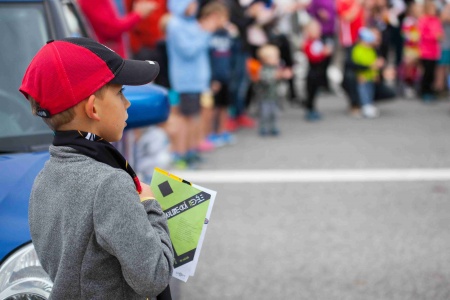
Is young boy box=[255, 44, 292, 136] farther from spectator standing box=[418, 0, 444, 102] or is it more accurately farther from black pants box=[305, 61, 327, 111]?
spectator standing box=[418, 0, 444, 102]

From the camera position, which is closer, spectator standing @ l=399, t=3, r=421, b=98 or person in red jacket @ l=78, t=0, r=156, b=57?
person in red jacket @ l=78, t=0, r=156, b=57

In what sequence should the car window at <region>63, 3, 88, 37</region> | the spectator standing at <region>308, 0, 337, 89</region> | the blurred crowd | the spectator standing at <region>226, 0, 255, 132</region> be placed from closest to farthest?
the car window at <region>63, 3, 88, 37</region> → the blurred crowd → the spectator standing at <region>226, 0, 255, 132</region> → the spectator standing at <region>308, 0, 337, 89</region>

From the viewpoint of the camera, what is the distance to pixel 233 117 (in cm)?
942

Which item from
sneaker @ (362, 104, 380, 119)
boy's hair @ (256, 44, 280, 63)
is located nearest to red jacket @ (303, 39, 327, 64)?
sneaker @ (362, 104, 380, 119)

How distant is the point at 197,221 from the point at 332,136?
6747 mm

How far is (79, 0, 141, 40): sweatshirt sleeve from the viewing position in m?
5.87

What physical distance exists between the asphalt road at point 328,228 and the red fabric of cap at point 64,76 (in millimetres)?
1951

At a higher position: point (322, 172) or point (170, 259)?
point (170, 259)

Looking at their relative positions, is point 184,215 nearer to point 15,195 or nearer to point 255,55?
point 15,195

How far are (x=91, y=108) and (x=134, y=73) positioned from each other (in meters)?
0.16

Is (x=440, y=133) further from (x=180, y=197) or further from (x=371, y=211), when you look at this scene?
(x=180, y=197)

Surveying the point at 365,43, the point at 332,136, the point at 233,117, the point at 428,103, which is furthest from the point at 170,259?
the point at 428,103

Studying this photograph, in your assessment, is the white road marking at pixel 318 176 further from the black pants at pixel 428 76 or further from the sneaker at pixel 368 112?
the black pants at pixel 428 76

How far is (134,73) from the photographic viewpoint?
183 centimetres
